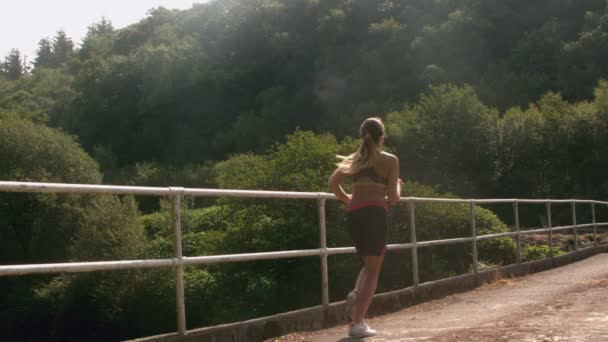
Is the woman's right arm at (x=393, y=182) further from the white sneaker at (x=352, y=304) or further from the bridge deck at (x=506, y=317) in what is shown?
the bridge deck at (x=506, y=317)

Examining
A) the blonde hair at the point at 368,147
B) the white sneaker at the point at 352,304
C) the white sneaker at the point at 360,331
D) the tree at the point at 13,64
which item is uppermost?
the tree at the point at 13,64

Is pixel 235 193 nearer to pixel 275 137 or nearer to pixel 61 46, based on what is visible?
pixel 275 137

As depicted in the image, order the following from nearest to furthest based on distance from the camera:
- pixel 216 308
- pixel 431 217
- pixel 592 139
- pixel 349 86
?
pixel 431 217
pixel 216 308
pixel 592 139
pixel 349 86

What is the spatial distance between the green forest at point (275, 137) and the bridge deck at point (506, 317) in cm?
843

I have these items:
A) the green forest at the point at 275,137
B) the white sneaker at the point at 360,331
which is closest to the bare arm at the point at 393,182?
the white sneaker at the point at 360,331

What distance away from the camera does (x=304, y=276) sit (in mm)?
20953

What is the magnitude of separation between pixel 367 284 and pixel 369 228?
512 millimetres

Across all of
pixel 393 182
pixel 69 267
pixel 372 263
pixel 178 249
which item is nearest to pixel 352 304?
pixel 372 263

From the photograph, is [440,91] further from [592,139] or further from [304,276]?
[304,276]

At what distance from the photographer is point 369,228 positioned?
23.3ft

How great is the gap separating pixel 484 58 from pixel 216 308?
62366 millimetres

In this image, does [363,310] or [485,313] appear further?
[485,313]

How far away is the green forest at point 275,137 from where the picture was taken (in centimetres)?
2362

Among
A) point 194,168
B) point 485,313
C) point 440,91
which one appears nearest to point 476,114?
point 440,91
